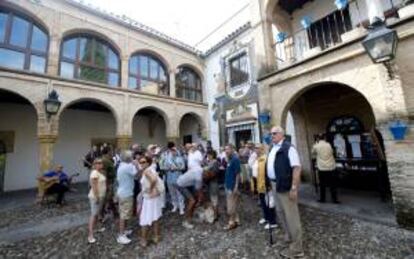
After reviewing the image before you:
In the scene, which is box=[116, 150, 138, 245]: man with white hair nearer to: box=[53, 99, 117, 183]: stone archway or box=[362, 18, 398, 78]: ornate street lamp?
box=[362, 18, 398, 78]: ornate street lamp

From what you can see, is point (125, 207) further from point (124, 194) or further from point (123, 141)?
point (123, 141)

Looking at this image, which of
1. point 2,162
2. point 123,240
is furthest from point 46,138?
point 123,240

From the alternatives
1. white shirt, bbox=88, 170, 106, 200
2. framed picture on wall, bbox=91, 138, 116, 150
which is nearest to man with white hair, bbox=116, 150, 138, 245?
white shirt, bbox=88, 170, 106, 200

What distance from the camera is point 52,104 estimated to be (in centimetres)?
757

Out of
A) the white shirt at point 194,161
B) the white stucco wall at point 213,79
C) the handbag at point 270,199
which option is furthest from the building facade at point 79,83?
the handbag at point 270,199

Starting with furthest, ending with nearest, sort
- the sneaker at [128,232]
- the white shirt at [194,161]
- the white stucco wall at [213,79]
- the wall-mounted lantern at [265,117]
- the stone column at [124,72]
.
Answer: the white stucco wall at [213,79]
the stone column at [124,72]
the wall-mounted lantern at [265,117]
the white shirt at [194,161]
the sneaker at [128,232]

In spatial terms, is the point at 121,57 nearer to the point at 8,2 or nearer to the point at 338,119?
the point at 8,2

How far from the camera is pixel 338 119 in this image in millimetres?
7570

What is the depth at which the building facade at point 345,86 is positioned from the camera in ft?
13.3

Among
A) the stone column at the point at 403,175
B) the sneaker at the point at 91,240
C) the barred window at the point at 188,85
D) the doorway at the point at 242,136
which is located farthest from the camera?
the barred window at the point at 188,85

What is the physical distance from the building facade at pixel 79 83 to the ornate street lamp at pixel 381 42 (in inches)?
367

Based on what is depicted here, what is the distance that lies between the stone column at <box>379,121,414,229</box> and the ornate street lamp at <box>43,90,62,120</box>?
9.93 meters

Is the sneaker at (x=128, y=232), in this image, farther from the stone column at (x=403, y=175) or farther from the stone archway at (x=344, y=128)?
the stone column at (x=403, y=175)

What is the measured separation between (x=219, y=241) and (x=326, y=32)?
25.9 feet
